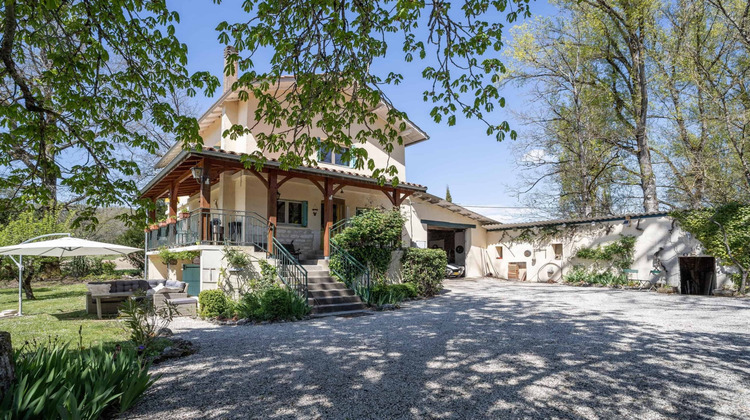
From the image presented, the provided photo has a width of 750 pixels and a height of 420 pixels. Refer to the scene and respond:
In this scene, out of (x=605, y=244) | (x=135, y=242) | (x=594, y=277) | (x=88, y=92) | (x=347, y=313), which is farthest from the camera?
(x=135, y=242)

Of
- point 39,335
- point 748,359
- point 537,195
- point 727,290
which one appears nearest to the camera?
point 748,359

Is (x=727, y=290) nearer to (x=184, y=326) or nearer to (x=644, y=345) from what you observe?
(x=644, y=345)

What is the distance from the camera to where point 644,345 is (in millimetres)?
5816

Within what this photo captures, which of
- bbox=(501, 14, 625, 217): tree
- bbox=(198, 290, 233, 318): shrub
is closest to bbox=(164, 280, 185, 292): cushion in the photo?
bbox=(198, 290, 233, 318): shrub

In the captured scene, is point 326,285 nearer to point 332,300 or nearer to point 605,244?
point 332,300

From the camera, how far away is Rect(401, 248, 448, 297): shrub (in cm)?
1268

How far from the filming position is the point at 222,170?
10711 millimetres

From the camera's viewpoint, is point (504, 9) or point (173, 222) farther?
point (173, 222)

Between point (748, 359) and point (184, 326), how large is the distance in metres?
9.14

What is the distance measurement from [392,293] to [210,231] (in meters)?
5.13

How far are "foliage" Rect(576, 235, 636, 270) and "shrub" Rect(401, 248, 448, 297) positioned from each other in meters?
6.56

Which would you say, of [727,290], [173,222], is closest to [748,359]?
[727,290]

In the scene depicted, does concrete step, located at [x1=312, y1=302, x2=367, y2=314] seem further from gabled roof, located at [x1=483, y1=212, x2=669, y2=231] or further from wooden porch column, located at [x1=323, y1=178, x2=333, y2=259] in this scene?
gabled roof, located at [x1=483, y1=212, x2=669, y2=231]

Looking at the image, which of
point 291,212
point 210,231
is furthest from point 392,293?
point 291,212
